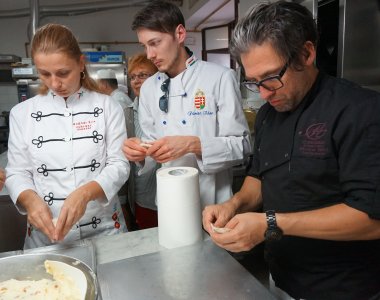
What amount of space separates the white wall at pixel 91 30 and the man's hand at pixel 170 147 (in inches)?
294

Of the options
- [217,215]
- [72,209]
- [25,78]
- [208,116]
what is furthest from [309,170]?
[25,78]

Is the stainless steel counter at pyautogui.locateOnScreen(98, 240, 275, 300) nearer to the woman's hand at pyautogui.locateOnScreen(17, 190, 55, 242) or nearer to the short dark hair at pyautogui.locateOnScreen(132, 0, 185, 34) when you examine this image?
the woman's hand at pyautogui.locateOnScreen(17, 190, 55, 242)

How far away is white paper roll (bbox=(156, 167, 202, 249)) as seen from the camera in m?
1.13

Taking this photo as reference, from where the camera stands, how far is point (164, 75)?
1.75 metres

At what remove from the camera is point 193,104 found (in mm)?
1646

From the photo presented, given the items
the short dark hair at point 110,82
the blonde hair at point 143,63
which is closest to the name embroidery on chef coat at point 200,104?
the blonde hair at point 143,63

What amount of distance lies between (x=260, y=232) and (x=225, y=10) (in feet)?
20.8

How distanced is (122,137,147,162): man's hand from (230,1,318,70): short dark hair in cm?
61

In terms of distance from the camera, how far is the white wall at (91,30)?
7.91 meters

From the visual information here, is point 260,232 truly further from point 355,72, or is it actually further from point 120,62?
point 120,62

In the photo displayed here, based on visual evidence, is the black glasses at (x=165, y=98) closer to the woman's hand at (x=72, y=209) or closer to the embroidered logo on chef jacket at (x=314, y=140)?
the woman's hand at (x=72, y=209)

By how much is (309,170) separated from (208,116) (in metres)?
→ 0.71

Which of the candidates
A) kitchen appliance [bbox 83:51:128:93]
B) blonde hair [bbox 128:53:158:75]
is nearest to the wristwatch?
blonde hair [bbox 128:53:158:75]

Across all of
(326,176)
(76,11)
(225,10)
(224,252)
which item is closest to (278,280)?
(224,252)
